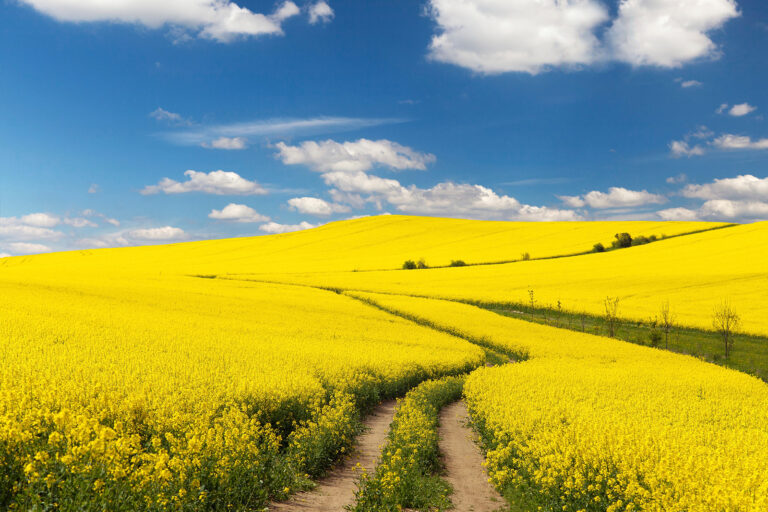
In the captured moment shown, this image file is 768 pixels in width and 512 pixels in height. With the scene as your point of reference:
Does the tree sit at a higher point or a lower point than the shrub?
lower

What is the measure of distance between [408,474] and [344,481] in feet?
5.33

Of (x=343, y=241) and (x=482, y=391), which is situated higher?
(x=343, y=241)

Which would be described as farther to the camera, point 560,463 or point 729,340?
point 729,340

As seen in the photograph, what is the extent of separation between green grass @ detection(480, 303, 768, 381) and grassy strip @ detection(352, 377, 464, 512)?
22760 millimetres

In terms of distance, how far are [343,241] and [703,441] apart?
332 feet

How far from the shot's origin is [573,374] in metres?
19.6

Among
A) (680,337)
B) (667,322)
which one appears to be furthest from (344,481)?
(680,337)

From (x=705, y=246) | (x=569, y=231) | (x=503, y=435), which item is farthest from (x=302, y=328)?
(x=569, y=231)

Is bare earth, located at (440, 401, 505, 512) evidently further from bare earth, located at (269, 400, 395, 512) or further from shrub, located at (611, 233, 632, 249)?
shrub, located at (611, 233, 632, 249)

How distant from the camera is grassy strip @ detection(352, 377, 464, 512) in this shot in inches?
318

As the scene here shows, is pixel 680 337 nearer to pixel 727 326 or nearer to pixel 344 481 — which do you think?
pixel 727 326

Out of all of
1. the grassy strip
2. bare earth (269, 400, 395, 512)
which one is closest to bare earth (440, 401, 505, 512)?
the grassy strip

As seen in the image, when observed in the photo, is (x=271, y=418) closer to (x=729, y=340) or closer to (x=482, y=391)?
(x=482, y=391)

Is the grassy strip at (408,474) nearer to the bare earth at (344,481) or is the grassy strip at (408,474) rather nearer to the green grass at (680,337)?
the bare earth at (344,481)
